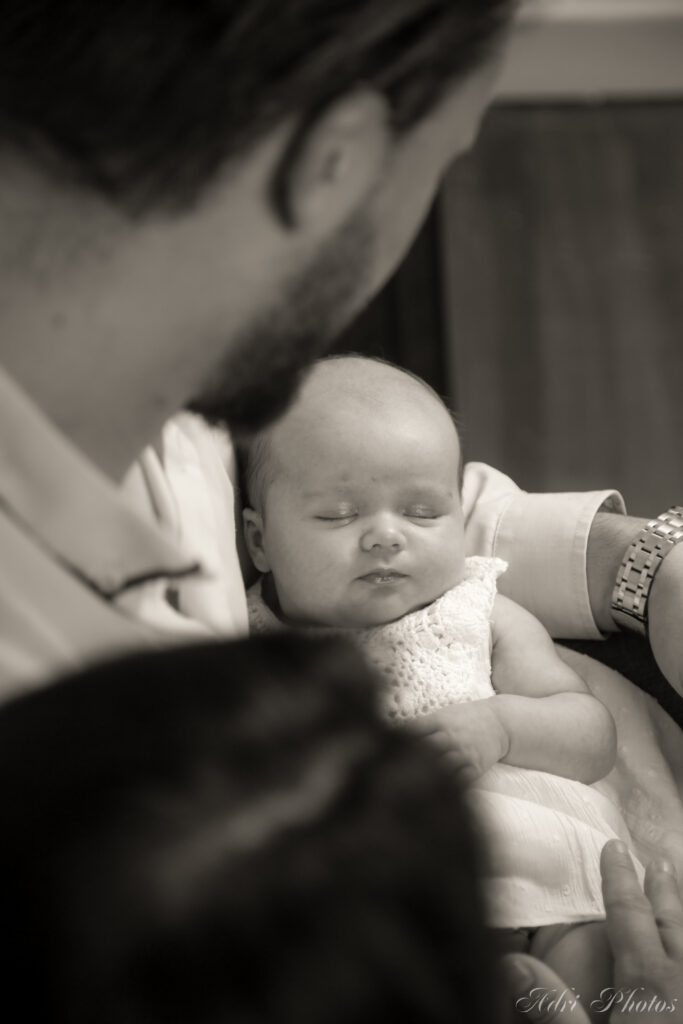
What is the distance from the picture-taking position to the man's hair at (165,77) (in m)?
0.51

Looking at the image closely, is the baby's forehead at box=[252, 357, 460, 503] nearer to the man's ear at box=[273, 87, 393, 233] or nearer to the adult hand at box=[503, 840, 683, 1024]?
the adult hand at box=[503, 840, 683, 1024]

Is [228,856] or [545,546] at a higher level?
[228,856]

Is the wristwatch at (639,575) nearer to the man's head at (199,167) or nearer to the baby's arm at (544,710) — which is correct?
the baby's arm at (544,710)

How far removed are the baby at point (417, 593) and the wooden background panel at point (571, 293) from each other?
2.16m

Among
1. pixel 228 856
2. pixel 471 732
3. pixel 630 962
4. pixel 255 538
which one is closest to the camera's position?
pixel 228 856

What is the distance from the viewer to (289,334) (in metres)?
0.59

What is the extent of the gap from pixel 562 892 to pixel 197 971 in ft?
2.28

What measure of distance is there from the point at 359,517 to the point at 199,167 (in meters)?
0.59

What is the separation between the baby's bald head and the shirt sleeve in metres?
0.08

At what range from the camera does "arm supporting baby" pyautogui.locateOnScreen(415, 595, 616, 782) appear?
925 millimetres

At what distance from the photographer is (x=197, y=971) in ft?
0.83

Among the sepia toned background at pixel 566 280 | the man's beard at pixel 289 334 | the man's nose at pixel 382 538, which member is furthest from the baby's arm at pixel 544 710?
the sepia toned background at pixel 566 280

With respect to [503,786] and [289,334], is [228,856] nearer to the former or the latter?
[289,334]

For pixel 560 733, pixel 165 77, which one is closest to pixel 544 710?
pixel 560 733
